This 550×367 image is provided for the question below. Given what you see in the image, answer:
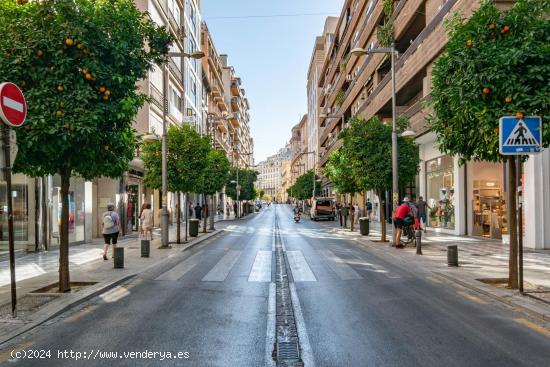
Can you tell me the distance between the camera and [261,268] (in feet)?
38.9

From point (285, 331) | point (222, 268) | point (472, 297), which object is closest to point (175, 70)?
point (222, 268)

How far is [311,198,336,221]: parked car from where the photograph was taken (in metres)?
44.5

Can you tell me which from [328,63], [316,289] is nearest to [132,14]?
[316,289]

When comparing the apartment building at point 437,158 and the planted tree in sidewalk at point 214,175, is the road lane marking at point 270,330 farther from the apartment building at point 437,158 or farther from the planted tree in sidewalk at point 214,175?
the planted tree in sidewalk at point 214,175

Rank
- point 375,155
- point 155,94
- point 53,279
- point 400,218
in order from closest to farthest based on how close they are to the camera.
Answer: point 53,279 < point 400,218 < point 375,155 < point 155,94

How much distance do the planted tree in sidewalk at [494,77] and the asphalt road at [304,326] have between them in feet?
8.29

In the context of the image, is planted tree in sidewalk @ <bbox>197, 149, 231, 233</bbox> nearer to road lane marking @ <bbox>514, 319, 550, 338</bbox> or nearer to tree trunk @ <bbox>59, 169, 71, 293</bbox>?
tree trunk @ <bbox>59, 169, 71, 293</bbox>

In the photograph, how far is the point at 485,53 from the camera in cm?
805

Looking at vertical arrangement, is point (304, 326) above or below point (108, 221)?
below

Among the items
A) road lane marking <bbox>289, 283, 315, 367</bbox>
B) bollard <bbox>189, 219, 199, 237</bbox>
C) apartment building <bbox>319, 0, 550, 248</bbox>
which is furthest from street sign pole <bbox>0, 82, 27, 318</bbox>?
bollard <bbox>189, 219, 199, 237</bbox>

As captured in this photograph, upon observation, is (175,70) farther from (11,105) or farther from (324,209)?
(11,105)

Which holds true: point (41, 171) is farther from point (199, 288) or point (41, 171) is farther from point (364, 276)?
point (364, 276)

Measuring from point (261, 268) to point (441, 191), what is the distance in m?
16.4

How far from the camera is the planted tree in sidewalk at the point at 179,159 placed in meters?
19.4
